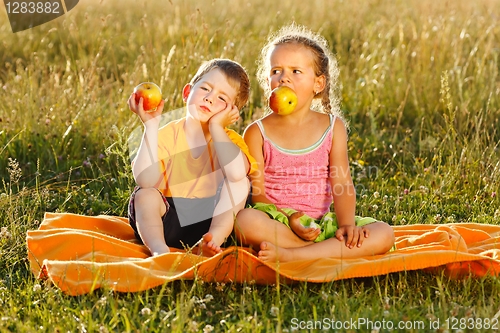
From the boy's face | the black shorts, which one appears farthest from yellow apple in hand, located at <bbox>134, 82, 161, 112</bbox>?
the black shorts

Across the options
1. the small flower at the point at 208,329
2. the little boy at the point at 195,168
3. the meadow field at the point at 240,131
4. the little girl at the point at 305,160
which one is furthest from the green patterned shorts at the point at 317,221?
the small flower at the point at 208,329

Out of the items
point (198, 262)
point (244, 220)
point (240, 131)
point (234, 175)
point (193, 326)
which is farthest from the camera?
point (240, 131)

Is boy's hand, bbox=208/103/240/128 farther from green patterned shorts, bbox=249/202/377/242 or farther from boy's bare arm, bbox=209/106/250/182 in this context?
green patterned shorts, bbox=249/202/377/242

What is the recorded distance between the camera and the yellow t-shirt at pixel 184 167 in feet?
12.3

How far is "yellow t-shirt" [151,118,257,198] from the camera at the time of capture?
3744 mm

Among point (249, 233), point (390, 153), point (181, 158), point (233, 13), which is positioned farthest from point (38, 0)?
point (249, 233)

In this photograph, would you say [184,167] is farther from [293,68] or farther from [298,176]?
[293,68]

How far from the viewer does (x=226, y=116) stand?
3.63 meters

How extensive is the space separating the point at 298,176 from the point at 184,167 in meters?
0.57

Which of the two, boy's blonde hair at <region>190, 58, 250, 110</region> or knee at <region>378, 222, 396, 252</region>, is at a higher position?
boy's blonde hair at <region>190, 58, 250, 110</region>

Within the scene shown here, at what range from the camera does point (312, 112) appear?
12.7 ft

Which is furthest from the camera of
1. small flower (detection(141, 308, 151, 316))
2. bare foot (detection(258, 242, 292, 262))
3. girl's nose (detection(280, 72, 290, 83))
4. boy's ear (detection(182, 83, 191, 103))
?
boy's ear (detection(182, 83, 191, 103))

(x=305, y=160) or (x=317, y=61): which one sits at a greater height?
(x=317, y=61)

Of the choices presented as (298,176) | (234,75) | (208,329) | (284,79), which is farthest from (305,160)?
(208,329)
